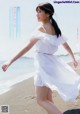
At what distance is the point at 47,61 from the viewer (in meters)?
2.04

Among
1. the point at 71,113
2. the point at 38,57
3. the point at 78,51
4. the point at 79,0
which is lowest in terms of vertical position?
the point at 71,113

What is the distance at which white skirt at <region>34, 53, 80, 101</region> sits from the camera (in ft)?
6.64

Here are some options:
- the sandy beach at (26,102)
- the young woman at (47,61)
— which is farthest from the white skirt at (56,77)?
the sandy beach at (26,102)

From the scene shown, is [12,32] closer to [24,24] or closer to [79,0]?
[24,24]

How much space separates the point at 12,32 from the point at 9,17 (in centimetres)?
10

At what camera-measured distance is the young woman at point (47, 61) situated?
1995mm

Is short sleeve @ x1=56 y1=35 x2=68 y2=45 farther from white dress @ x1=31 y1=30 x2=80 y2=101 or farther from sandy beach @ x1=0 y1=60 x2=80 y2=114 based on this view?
sandy beach @ x1=0 y1=60 x2=80 y2=114

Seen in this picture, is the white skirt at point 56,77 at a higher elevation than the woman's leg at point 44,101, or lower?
higher

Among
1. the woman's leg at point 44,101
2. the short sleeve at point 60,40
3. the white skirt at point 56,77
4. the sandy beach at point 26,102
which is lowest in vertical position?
the sandy beach at point 26,102

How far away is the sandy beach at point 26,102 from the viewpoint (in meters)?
2.42

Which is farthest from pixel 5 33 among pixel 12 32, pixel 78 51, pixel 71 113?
pixel 71 113

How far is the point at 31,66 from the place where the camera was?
2672mm

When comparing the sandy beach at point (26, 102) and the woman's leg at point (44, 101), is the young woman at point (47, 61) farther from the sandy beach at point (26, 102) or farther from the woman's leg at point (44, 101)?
the sandy beach at point (26, 102)

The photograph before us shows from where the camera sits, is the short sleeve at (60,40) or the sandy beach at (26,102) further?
the sandy beach at (26,102)
